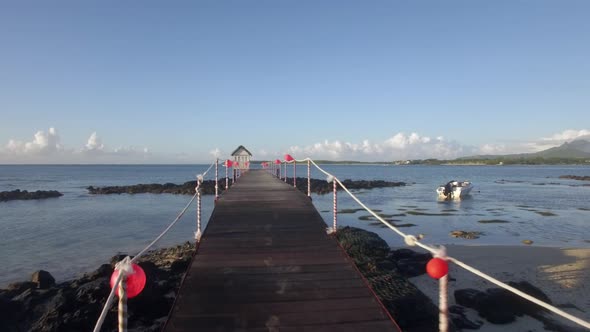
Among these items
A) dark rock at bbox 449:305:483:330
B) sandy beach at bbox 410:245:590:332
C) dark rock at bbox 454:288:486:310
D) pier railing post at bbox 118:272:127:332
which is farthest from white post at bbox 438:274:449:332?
dark rock at bbox 454:288:486:310

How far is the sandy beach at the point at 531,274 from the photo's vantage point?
7699 millimetres

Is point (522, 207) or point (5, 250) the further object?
point (522, 207)

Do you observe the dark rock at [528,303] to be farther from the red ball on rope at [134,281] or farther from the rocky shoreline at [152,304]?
the red ball on rope at [134,281]

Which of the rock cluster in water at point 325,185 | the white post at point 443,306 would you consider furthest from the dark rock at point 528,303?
the rock cluster in water at point 325,185

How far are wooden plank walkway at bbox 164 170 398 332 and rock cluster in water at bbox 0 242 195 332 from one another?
2.11 metres

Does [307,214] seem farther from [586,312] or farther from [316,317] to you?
[586,312]

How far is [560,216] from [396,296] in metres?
19.8

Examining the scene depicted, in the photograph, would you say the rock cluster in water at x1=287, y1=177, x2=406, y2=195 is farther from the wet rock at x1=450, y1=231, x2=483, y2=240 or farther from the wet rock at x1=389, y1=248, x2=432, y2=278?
the wet rock at x1=389, y1=248, x2=432, y2=278

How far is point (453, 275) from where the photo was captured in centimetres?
980

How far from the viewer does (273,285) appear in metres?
4.67

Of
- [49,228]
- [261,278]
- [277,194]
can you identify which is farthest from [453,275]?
[49,228]

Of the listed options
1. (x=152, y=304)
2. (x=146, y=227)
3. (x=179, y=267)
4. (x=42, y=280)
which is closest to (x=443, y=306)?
(x=152, y=304)

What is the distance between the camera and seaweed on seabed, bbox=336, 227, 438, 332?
6.93 m

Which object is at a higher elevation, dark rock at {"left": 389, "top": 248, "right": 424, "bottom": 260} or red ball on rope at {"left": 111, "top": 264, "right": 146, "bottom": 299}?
red ball on rope at {"left": 111, "top": 264, "right": 146, "bottom": 299}
